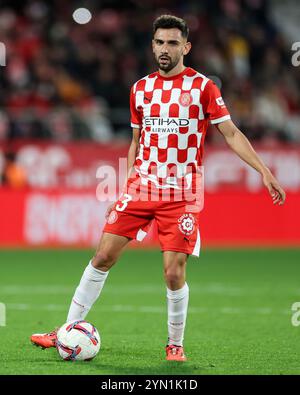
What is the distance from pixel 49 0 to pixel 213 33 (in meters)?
3.41

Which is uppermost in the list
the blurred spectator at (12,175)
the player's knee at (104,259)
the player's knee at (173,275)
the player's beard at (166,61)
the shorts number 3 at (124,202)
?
the blurred spectator at (12,175)

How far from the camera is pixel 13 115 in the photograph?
1599 centimetres

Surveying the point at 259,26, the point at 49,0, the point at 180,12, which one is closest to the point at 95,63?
the point at 49,0

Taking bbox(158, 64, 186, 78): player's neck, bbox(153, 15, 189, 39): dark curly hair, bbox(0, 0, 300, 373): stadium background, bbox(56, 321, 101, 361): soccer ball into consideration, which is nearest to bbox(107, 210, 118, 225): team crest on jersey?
bbox(56, 321, 101, 361): soccer ball

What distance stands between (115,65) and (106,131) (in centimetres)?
200

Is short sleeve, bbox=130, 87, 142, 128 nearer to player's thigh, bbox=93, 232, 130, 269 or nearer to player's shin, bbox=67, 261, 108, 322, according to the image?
player's thigh, bbox=93, 232, 130, 269

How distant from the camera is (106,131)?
674 inches

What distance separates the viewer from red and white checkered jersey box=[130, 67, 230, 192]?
22.9ft

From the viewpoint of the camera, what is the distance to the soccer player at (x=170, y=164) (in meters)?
6.93

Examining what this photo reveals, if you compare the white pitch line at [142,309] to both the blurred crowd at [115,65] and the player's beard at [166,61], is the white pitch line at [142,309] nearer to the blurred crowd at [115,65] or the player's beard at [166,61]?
the player's beard at [166,61]

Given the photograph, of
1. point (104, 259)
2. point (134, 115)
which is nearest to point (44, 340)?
point (104, 259)

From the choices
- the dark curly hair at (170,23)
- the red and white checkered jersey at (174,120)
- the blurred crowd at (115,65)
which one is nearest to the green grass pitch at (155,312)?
the red and white checkered jersey at (174,120)

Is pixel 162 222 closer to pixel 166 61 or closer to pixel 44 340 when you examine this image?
pixel 166 61
